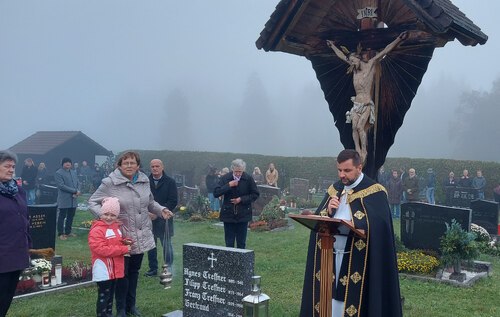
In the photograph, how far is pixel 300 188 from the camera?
21797 mm

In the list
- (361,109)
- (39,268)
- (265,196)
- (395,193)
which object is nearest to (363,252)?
(361,109)

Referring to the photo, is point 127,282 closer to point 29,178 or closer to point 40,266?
point 40,266

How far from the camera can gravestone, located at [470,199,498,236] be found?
1331 cm

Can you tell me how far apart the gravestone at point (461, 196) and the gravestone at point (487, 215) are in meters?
5.74

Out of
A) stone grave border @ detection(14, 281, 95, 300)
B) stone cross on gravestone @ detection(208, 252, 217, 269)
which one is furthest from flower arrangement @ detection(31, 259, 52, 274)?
stone cross on gravestone @ detection(208, 252, 217, 269)

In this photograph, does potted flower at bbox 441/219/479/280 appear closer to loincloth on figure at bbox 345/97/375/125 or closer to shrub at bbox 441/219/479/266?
shrub at bbox 441/219/479/266

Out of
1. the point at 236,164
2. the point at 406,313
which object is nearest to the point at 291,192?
the point at 236,164

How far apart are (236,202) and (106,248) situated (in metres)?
2.96

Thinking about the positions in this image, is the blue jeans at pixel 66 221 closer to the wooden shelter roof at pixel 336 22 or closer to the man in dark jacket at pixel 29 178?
the man in dark jacket at pixel 29 178

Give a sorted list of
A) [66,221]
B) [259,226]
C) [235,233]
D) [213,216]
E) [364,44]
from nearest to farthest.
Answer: [364,44]
[235,233]
[66,221]
[259,226]
[213,216]

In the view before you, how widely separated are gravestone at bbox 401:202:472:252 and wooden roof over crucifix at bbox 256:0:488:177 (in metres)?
3.96

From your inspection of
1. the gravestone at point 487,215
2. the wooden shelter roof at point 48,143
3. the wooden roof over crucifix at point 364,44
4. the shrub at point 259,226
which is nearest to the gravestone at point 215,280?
the wooden roof over crucifix at point 364,44

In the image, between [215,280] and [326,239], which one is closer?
[326,239]

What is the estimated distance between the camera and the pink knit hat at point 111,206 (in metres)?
5.48
